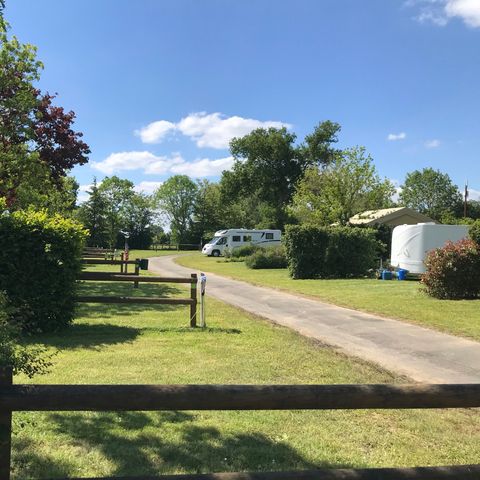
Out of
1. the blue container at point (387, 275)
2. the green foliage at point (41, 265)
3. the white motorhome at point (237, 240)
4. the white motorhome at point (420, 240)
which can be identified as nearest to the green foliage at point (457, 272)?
the white motorhome at point (420, 240)

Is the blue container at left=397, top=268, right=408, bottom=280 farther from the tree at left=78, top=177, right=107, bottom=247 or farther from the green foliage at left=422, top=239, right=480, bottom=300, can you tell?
the tree at left=78, top=177, right=107, bottom=247

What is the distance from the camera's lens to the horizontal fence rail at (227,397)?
2.63 meters

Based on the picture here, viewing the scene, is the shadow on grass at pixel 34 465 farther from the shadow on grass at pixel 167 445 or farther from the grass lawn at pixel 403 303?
the grass lawn at pixel 403 303

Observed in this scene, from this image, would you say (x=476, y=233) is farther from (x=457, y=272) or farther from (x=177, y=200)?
(x=177, y=200)

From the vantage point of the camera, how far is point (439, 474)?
2762 mm

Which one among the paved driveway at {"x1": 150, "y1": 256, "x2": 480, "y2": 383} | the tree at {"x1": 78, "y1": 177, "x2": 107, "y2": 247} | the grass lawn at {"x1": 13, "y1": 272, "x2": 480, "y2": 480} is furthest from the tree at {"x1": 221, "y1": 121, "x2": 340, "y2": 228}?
the grass lawn at {"x1": 13, "y1": 272, "x2": 480, "y2": 480}

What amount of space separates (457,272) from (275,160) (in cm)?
5222

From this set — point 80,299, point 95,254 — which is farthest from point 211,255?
point 80,299

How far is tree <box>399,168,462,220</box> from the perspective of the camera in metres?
95.6

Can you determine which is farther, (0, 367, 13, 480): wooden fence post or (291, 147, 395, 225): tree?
(291, 147, 395, 225): tree

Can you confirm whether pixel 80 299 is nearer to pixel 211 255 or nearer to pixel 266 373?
pixel 266 373

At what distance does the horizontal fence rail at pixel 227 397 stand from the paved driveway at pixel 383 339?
421 cm

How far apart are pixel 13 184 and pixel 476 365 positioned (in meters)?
16.9

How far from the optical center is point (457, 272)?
15.1m
